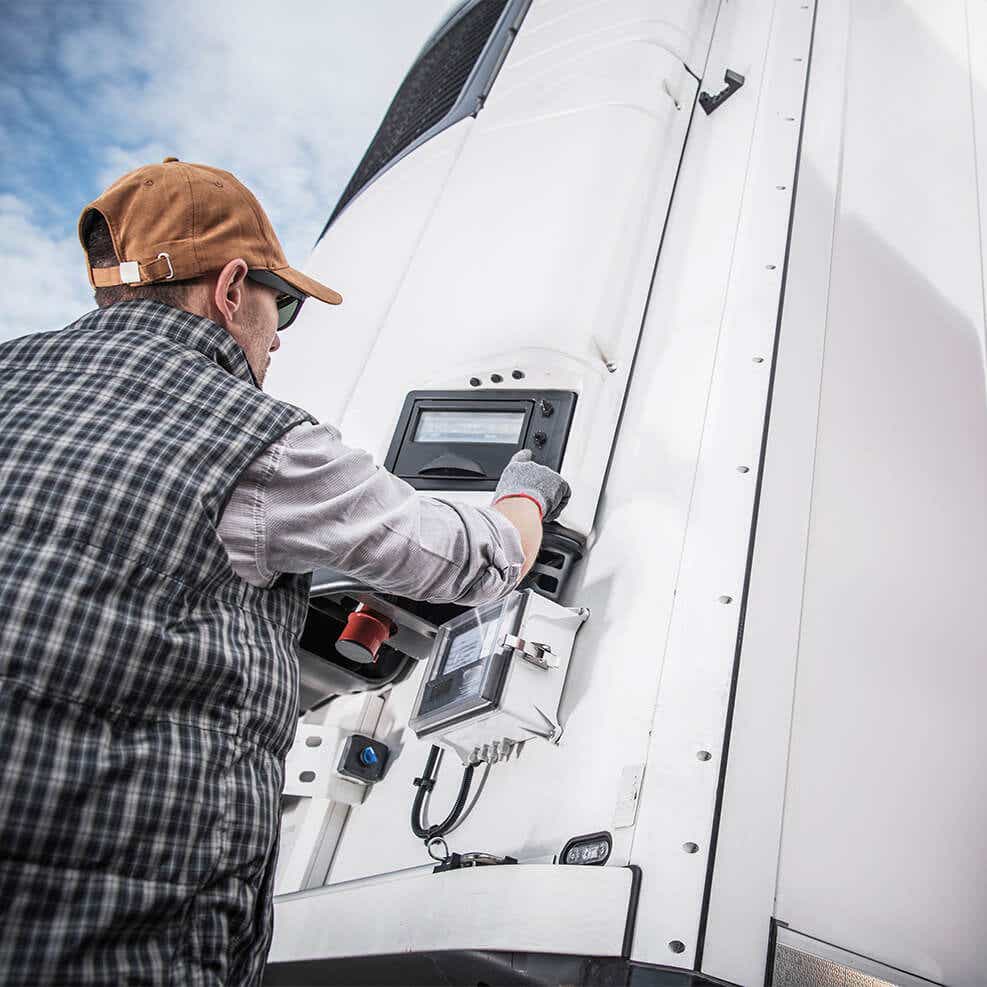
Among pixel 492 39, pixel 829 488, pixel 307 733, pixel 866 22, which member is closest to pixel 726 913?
pixel 829 488

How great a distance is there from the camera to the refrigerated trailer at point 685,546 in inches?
36.1

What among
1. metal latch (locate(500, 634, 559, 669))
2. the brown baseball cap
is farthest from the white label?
the brown baseball cap

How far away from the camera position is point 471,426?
4.84ft

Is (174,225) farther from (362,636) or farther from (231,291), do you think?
(362,636)

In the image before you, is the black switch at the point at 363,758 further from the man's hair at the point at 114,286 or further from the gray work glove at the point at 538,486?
the man's hair at the point at 114,286

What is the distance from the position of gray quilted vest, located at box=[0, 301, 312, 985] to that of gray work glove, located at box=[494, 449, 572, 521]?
0.37 metres

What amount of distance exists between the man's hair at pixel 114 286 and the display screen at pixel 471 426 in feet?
1.76

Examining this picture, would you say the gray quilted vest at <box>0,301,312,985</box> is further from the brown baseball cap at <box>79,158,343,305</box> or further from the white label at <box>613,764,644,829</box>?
the white label at <box>613,764,644,829</box>

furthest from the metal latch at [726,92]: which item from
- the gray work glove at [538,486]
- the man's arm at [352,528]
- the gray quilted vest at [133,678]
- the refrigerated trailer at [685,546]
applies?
the gray quilted vest at [133,678]

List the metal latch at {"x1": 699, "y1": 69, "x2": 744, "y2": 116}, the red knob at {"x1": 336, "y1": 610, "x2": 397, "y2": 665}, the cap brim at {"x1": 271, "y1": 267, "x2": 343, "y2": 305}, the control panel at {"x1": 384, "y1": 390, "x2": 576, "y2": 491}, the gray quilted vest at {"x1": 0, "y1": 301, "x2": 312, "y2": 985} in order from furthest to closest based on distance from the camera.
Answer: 1. the metal latch at {"x1": 699, "y1": 69, "x2": 744, "y2": 116}
2. the control panel at {"x1": 384, "y1": 390, "x2": 576, "y2": 491}
3. the red knob at {"x1": 336, "y1": 610, "x2": 397, "y2": 665}
4. the cap brim at {"x1": 271, "y1": 267, "x2": 343, "y2": 305}
5. the gray quilted vest at {"x1": 0, "y1": 301, "x2": 312, "y2": 985}

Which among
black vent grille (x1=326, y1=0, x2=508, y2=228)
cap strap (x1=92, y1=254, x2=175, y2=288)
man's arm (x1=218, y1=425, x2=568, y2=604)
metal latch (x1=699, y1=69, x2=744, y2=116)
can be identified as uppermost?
black vent grille (x1=326, y1=0, x2=508, y2=228)

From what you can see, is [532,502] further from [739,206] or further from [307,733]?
[739,206]

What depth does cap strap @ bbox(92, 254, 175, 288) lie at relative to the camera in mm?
1007

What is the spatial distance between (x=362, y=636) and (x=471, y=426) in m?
0.38
